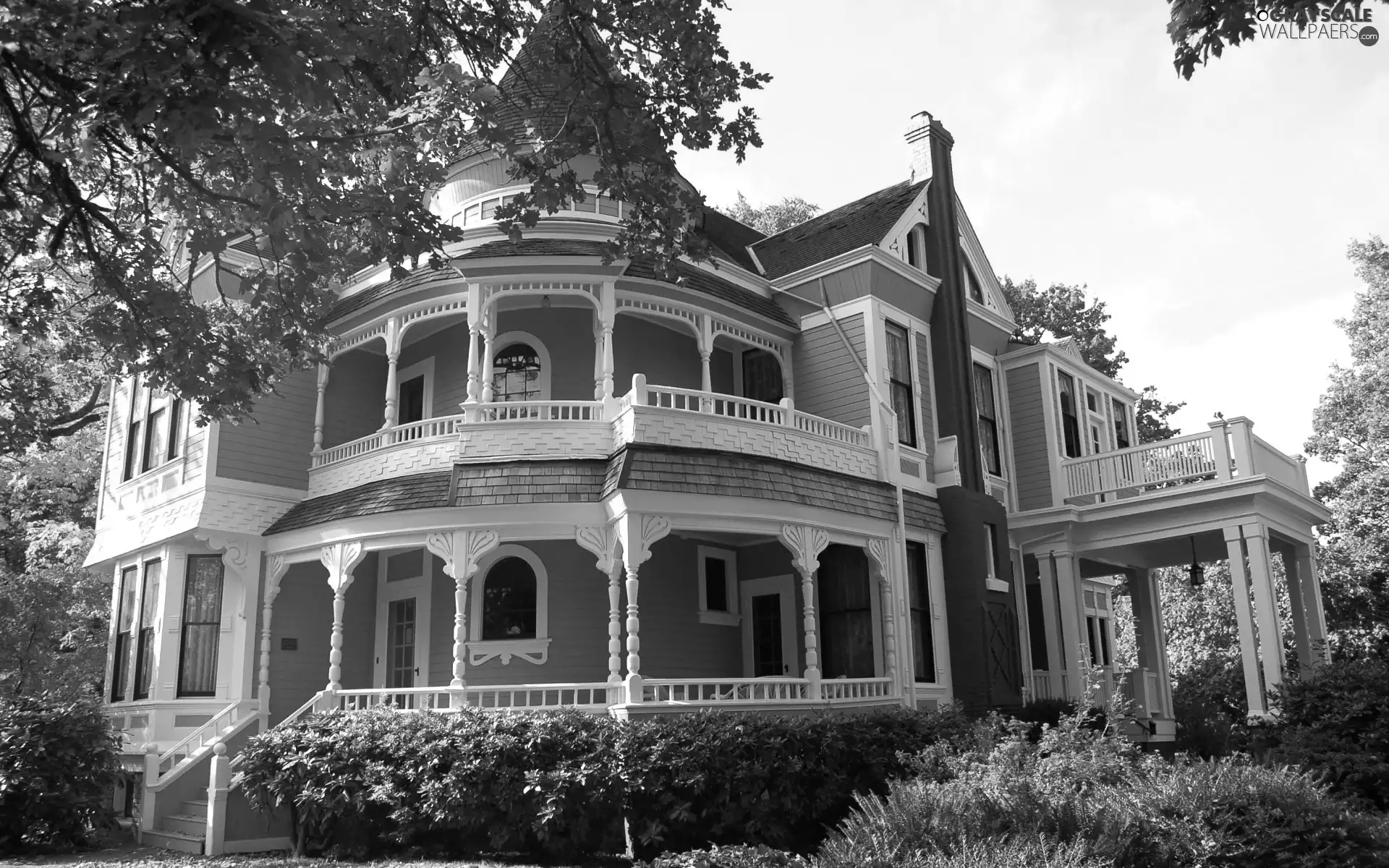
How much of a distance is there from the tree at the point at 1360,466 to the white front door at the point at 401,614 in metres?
23.5

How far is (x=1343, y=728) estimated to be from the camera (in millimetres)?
15773

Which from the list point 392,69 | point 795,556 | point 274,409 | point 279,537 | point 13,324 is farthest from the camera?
A: point 274,409

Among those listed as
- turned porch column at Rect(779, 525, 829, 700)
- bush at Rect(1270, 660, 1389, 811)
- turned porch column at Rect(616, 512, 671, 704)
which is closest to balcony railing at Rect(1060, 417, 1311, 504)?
bush at Rect(1270, 660, 1389, 811)

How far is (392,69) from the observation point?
9.00 m

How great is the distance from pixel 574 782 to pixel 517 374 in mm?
8408

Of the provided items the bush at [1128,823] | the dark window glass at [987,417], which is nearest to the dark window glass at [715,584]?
the dark window glass at [987,417]

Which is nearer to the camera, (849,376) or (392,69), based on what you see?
(392,69)

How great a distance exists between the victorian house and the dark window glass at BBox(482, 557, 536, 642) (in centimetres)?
5

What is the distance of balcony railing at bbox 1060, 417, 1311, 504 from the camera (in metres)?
19.4

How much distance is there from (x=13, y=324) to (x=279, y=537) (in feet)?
22.7

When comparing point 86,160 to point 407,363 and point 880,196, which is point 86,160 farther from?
point 880,196

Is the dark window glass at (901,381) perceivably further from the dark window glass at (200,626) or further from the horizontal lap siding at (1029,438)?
the dark window glass at (200,626)

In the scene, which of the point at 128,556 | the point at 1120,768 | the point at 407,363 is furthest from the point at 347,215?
the point at 128,556

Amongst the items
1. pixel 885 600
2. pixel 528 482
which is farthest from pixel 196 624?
pixel 885 600
